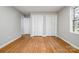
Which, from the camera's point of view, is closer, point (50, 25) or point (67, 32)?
point (67, 32)

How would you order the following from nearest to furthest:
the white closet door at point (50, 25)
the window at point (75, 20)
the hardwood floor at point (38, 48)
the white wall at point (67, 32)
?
the hardwood floor at point (38, 48) < the white wall at point (67, 32) < the window at point (75, 20) < the white closet door at point (50, 25)

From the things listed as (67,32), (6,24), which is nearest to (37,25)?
(67,32)

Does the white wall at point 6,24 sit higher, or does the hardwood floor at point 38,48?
the white wall at point 6,24

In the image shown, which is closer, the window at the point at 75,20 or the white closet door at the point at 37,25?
the window at the point at 75,20

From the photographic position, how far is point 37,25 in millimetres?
8266

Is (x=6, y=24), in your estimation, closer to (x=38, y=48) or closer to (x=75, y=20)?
(x=38, y=48)

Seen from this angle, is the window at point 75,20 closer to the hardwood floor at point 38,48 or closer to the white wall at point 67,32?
the white wall at point 67,32

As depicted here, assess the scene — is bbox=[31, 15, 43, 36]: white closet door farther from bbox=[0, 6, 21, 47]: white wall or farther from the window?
the window

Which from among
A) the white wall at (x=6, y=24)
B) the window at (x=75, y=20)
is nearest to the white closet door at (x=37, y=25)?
the white wall at (x=6, y=24)

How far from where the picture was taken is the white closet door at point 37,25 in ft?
27.0

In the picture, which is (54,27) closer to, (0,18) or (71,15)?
(71,15)
